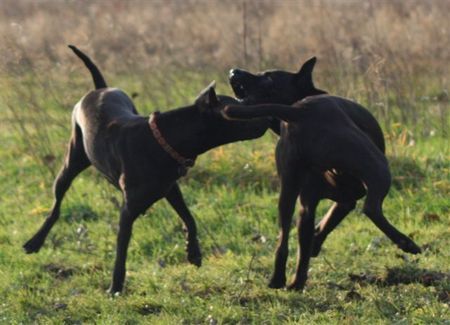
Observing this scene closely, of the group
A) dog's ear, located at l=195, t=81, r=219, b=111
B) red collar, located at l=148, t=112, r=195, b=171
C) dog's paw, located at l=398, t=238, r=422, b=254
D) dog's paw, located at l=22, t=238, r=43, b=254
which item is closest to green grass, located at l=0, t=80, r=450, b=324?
dog's paw, located at l=22, t=238, r=43, b=254

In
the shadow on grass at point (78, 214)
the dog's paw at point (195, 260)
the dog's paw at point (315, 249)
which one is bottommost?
the shadow on grass at point (78, 214)

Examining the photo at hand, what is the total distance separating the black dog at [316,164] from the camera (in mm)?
5184

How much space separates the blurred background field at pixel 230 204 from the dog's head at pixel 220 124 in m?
0.80

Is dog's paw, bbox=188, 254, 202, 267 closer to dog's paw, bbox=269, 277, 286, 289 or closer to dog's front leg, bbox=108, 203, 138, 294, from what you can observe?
dog's front leg, bbox=108, 203, 138, 294

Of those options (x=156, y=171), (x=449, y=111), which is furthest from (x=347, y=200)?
(x=449, y=111)

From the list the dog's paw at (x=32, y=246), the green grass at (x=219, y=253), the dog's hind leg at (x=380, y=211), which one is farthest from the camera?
the dog's paw at (x=32, y=246)

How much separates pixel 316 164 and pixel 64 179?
239cm

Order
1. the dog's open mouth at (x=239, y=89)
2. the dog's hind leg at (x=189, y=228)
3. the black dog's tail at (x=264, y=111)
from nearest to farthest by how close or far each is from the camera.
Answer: the black dog's tail at (x=264, y=111)
the dog's open mouth at (x=239, y=89)
the dog's hind leg at (x=189, y=228)

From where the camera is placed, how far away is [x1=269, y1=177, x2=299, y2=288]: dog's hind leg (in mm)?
5707

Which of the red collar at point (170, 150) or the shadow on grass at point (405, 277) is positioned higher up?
the red collar at point (170, 150)

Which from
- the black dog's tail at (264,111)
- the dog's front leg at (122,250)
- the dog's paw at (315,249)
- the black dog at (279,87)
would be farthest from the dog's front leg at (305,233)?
the dog's front leg at (122,250)

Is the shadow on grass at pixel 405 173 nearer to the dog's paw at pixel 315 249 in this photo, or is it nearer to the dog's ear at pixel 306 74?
the dog's paw at pixel 315 249

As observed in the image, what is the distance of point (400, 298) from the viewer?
5.56 meters

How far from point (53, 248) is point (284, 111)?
2.75 m
